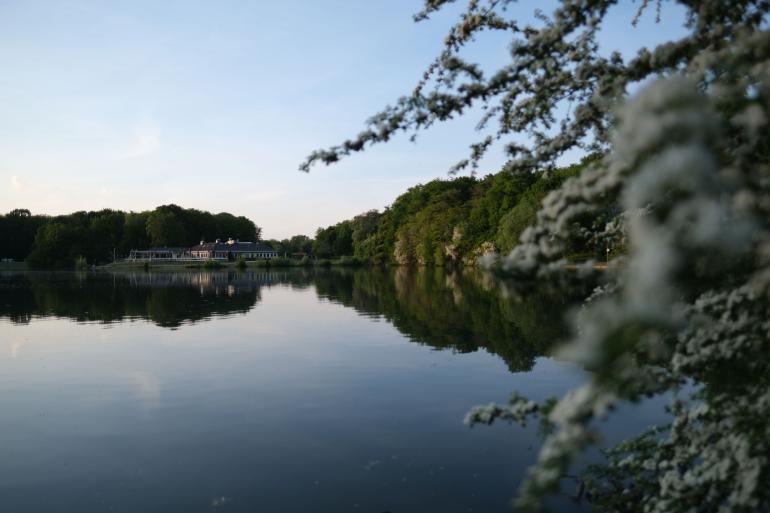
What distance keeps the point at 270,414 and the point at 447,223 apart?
11143 cm

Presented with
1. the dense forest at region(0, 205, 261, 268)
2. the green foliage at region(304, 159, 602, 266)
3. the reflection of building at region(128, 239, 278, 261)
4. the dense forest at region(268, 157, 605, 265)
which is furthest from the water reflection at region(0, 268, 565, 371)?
the reflection of building at region(128, 239, 278, 261)

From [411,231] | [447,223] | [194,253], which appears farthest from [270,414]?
[194,253]

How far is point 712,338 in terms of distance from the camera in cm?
627

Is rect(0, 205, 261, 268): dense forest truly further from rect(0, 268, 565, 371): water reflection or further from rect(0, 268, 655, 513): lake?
rect(0, 268, 655, 513): lake

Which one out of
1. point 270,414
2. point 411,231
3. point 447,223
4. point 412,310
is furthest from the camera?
point 411,231

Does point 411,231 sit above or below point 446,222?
below

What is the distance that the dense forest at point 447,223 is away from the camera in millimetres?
94188

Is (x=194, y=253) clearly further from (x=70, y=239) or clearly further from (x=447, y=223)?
(x=447, y=223)

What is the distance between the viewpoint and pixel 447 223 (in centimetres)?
12600

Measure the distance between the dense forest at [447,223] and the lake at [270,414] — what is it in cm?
5613

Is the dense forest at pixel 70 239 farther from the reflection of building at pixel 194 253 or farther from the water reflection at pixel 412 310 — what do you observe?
the water reflection at pixel 412 310

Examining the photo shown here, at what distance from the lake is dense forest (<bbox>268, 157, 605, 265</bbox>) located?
56.1 meters

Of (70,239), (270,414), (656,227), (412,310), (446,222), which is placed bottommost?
(270,414)

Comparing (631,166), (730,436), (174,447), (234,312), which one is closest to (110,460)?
(174,447)
